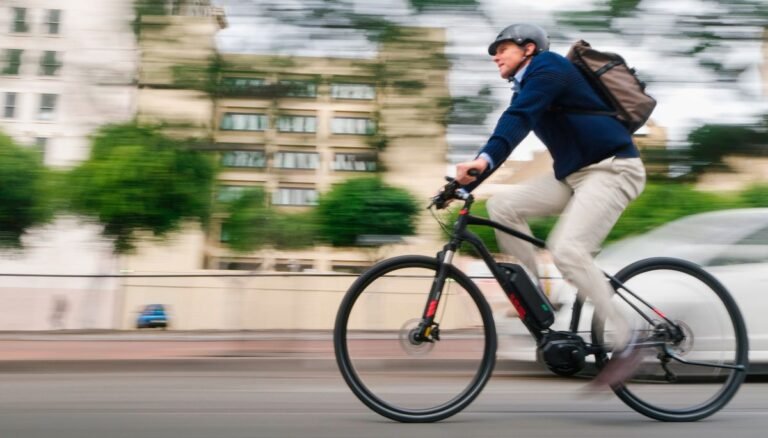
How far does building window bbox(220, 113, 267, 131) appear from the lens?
7891 mm

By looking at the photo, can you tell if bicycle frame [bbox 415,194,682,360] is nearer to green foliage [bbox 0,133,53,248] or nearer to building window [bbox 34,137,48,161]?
building window [bbox 34,137,48,161]

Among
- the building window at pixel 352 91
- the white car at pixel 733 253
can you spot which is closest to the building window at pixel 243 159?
the building window at pixel 352 91

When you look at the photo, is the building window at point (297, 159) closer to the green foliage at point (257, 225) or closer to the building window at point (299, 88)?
the building window at point (299, 88)

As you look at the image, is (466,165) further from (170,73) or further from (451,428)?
(170,73)

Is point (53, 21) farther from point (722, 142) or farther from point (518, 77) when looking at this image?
point (722, 142)

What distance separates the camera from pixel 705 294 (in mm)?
3865

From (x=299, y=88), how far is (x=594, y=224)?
453cm

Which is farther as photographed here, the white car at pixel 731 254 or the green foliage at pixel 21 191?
the green foliage at pixel 21 191

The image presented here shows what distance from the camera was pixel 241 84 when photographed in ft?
25.0

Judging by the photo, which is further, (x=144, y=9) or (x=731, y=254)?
(x=144, y=9)

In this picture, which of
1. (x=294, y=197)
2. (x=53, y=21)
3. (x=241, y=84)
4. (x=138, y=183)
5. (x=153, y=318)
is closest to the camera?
(x=53, y=21)

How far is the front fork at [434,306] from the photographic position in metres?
3.67

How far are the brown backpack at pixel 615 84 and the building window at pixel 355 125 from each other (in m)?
4.01

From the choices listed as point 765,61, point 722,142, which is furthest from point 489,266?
point 765,61
